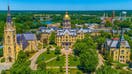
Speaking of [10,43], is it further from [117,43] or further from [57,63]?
[117,43]

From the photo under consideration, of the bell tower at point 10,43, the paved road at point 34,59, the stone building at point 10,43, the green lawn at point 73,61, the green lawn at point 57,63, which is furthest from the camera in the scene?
the bell tower at point 10,43

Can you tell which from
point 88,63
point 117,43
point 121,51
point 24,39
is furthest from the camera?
point 24,39

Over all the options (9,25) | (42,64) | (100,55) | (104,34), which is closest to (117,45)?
(100,55)

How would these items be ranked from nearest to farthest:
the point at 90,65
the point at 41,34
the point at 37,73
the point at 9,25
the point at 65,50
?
1. the point at 37,73
2. the point at 90,65
3. the point at 9,25
4. the point at 65,50
5. the point at 41,34

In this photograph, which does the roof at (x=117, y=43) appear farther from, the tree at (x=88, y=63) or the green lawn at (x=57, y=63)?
the tree at (x=88, y=63)

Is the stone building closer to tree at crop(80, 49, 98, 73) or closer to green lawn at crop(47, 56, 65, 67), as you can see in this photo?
green lawn at crop(47, 56, 65, 67)

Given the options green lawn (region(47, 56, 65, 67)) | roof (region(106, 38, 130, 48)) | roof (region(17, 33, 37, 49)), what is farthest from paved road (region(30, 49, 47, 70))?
roof (region(106, 38, 130, 48))

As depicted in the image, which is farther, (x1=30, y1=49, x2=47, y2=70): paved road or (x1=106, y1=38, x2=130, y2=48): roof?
(x1=106, y1=38, x2=130, y2=48): roof

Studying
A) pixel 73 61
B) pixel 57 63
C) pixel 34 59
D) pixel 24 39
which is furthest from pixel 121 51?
pixel 24 39

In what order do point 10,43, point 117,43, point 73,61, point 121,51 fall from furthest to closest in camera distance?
point 117,43 → point 121,51 → point 10,43 → point 73,61

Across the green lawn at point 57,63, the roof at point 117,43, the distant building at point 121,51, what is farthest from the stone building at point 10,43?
the distant building at point 121,51

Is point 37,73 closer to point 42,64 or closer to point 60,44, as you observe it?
point 42,64
